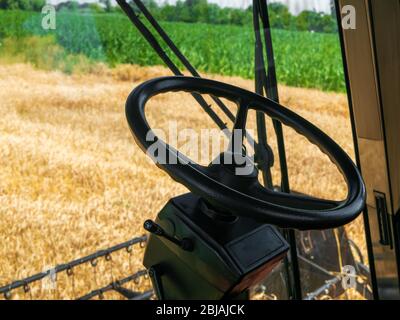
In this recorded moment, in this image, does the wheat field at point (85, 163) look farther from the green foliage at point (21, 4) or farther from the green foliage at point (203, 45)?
the green foliage at point (21, 4)

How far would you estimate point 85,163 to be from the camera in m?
1.61

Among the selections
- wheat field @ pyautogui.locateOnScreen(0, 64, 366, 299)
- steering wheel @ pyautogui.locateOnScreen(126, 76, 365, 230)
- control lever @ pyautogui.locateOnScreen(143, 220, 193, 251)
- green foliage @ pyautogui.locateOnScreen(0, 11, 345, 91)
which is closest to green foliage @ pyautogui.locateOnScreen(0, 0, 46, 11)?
green foliage @ pyautogui.locateOnScreen(0, 11, 345, 91)

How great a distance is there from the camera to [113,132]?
1.65 meters

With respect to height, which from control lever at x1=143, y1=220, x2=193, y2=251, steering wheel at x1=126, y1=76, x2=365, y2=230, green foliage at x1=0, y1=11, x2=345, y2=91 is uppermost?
green foliage at x1=0, y1=11, x2=345, y2=91

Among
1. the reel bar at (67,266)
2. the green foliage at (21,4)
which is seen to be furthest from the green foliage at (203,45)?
the reel bar at (67,266)

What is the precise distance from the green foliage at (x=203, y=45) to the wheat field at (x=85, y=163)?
47 millimetres

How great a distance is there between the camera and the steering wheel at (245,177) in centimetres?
64

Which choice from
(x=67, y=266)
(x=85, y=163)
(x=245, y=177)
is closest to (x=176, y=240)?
(x=245, y=177)

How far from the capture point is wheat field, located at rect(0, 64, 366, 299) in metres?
1.32

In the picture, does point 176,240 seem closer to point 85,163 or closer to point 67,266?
point 67,266

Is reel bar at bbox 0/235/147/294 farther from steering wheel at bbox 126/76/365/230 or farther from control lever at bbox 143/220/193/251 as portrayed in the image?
steering wheel at bbox 126/76/365/230

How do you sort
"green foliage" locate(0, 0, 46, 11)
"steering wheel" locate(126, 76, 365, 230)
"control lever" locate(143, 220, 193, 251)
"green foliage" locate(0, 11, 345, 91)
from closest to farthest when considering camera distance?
"steering wheel" locate(126, 76, 365, 230), "control lever" locate(143, 220, 193, 251), "green foliage" locate(0, 0, 46, 11), "green foliage" locate(0, 11, 345, 91)

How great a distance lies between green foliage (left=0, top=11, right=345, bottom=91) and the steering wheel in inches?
18.5
